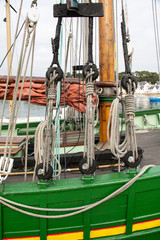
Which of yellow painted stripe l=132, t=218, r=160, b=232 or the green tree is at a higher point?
the green tree

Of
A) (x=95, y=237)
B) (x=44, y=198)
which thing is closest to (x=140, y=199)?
(x=95, y=237)

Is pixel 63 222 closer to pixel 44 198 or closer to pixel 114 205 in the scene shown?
pixel 44 198

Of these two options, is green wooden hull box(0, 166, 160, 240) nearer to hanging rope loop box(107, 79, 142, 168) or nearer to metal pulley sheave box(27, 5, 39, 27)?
hanging rope loop box(107, 79, 142, 168)

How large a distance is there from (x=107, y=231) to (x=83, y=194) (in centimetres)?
50

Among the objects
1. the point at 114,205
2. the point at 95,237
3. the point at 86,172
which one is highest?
the point at 86,172

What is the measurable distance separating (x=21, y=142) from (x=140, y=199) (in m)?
2.16

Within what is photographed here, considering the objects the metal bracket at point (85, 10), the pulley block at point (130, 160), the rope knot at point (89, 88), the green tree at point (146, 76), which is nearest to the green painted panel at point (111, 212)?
the pulley block at point (130, 160)

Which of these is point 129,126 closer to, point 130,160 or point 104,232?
point 130,160

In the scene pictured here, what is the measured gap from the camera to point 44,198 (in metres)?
1.89

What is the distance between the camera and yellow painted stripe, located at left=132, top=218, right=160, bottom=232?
84.1 inches

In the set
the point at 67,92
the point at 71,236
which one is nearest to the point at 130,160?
the point at 71,236

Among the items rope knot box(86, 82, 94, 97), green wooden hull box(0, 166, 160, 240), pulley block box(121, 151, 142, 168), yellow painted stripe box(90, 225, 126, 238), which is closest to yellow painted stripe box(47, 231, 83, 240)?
green wooden hull box(0, 166, 160, 240)

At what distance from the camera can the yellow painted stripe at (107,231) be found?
2043mm

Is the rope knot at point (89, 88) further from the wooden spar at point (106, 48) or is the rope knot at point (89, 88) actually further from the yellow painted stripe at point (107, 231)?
the wooden spar at point (106, 48)
